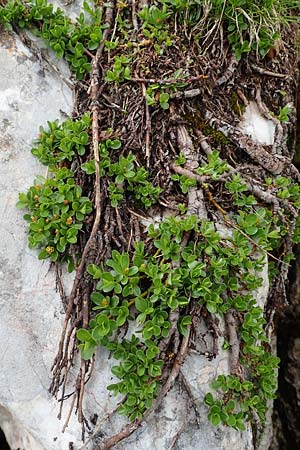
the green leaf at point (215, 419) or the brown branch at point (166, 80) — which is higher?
the brown branch at point (166, 80)

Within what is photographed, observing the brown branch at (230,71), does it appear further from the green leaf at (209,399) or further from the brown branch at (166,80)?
the green leaf at (209,399)

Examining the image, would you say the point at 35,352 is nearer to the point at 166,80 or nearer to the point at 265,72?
the point at 166,80

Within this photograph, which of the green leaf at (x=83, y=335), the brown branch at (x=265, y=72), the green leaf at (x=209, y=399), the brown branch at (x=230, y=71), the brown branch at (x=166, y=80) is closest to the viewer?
the green leaf at (x=83, y=335)

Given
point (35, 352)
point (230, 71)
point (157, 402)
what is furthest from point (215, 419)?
point (230, 71)

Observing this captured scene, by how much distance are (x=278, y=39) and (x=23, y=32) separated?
5.49 ft

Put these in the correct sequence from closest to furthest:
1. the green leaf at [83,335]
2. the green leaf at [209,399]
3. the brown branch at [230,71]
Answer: the green leaf at [83,335] → the green leaf at [209,399] → the brown branch at [230,71]

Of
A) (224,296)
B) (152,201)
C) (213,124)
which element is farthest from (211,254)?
(213,124)

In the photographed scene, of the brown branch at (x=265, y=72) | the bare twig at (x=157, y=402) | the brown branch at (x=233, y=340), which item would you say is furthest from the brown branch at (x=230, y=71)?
the bare twig at (x=157, y=402)

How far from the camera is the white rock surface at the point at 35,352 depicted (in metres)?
2.45

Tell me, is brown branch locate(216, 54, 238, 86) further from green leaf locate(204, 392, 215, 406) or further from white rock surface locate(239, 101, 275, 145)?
green leaf locate(204, 392, 215, 406)

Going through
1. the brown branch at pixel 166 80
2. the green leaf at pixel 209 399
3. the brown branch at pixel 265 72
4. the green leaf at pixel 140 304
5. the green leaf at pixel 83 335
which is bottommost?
the green leaf at pixel 209 399

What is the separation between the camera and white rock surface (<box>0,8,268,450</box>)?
2445 millimetres

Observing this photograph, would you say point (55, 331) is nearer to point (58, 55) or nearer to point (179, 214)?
point (179, 214)

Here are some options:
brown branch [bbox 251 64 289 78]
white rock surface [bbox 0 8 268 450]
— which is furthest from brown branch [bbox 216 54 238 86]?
white rock surface [bbox 0 8 268 450]
